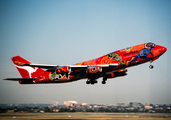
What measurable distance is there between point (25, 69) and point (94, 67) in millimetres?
17071

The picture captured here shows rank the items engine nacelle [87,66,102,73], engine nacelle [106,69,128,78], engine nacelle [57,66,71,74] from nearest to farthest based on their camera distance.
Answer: engine nacelle [87,66,102,73]
engine nacelle [57,66,71,74]
engine nacelle [106,69,128,78]

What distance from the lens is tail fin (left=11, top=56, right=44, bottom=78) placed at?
151 ft

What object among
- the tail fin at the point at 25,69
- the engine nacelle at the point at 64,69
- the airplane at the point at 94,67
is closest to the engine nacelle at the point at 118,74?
the airplane at the point at 94,67

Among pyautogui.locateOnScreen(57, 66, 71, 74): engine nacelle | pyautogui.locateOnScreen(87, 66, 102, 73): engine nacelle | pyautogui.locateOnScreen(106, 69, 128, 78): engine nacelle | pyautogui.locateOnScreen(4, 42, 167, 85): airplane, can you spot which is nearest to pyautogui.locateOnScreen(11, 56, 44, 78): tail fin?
pyautogui.locateOnScreen(4, 42, 167, 85): airplane

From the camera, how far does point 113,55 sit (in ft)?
124

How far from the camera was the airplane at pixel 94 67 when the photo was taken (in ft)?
116

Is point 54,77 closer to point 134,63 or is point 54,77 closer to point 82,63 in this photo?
point 82,63

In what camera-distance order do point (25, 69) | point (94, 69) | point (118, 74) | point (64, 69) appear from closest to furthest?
point (94, 69)
point (64, 69)
point (118, 74)
point (25, 69)

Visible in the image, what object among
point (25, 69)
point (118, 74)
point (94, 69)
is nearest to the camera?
point (94, 69)

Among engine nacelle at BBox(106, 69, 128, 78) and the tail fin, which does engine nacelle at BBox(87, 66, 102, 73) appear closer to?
engine nacelle at BBox(106, 69, 128, 78)

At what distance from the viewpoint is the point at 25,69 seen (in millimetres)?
46781

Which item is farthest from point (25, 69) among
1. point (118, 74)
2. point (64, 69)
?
point (118, 74)

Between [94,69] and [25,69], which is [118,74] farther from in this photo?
[25,69]

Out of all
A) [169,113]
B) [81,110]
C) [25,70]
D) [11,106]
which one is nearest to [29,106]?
[11,106]
